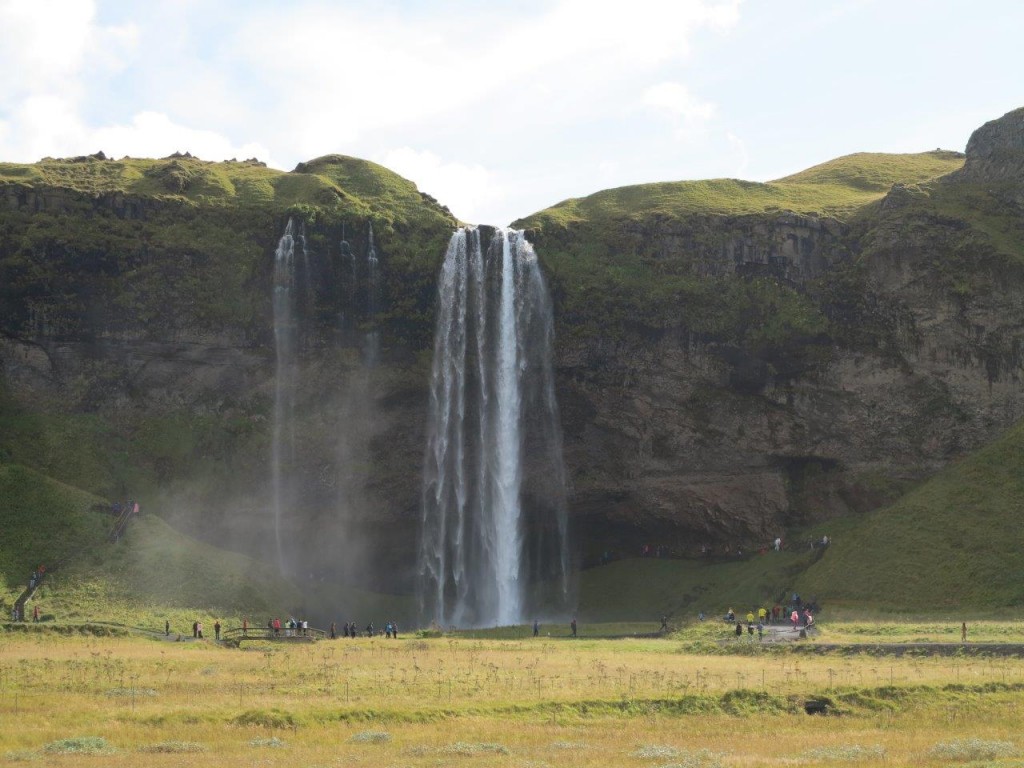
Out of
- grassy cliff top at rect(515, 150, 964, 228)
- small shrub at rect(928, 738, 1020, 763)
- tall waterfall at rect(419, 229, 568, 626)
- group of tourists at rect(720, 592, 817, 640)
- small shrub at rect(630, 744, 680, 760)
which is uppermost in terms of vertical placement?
grassy cliff top at rect(515, 150, 964, 228)

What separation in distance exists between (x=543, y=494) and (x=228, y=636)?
3079cm

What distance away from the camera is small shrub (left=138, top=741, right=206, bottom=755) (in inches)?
1205

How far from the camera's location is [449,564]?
85312 mm

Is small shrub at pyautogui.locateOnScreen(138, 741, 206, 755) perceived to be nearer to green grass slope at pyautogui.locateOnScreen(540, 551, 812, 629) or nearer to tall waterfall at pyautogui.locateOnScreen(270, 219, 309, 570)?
green grass slope at pyautogui.locateOnScreen(540, 551, 812, 629)

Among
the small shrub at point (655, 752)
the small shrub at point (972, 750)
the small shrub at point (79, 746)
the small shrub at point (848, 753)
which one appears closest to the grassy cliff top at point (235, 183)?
the small shrub at point (79, 746)

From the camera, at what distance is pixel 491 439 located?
87.1 meters

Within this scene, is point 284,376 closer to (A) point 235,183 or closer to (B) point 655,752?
(A) point 235,183

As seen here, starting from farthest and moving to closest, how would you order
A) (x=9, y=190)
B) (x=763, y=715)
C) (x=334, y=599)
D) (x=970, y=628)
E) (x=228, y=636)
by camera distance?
(x=9, y=190)
(x=334, y=599)
(x=228, y=636)
(x=970, y=628)
(x=763, y=715)

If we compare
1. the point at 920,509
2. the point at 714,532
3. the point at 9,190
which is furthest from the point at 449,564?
the point at 9,190

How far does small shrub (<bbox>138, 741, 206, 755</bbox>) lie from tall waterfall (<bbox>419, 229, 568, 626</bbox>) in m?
52.9

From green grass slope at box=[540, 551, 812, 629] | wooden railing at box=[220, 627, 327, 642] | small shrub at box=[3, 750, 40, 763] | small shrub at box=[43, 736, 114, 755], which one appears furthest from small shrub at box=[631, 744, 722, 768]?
green grass slope at box=[540, 551, 812, 629]

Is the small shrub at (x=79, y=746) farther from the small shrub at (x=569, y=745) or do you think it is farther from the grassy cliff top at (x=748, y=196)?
the grassy cliff top at (x=748, y=196)

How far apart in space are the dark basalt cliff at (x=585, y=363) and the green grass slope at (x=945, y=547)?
15.8 feet

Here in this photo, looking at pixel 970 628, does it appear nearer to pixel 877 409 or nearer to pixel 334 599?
pixel 877 409
